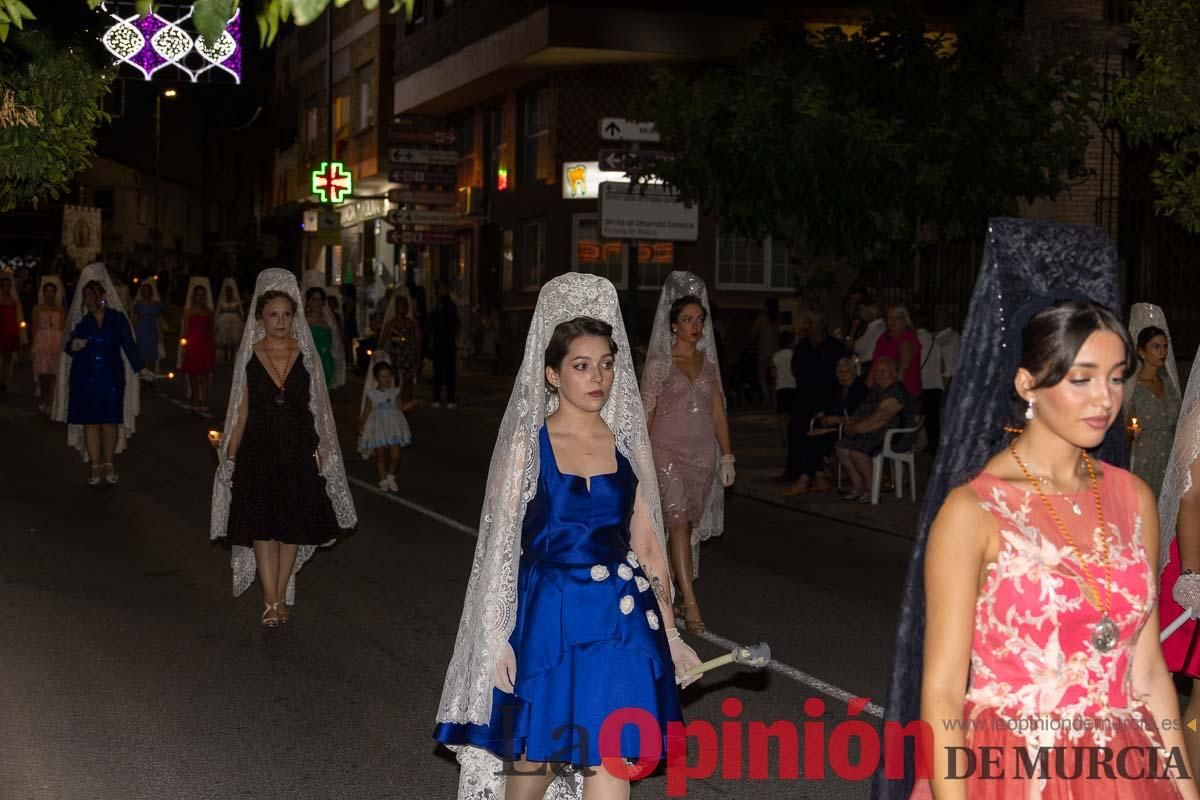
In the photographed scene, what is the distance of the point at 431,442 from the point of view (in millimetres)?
21516

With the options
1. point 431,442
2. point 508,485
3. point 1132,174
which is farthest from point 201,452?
point 508,485

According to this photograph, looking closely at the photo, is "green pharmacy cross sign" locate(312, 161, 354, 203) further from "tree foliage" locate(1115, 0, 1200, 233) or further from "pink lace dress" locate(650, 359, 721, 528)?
"pink lace dress" locate(650, 359, 721, 528)

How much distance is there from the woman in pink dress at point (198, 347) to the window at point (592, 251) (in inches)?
384

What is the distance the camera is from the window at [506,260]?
36.6 m

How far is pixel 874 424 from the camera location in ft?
50.9

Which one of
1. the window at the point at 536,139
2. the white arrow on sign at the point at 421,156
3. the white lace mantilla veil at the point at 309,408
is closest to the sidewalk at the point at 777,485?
the white lace mantilla veil at the point at 309,408

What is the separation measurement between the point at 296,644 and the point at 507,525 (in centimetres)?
429

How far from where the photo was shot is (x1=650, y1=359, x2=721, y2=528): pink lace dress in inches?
389

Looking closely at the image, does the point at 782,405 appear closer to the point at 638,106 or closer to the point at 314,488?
the point at 638,106

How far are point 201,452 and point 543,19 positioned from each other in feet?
48.9

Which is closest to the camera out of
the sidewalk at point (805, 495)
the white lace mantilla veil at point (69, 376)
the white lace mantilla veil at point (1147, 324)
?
the white lace mantilla veil at point (1147, 324)

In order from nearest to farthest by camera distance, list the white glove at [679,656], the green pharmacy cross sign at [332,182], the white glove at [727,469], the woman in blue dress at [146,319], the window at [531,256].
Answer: the white glove at [679,656]
the white glove at [727,469]
the woman in blue dress at [146,319]
the window at [531,256]
the green pharmacy cross sign at [332,182]

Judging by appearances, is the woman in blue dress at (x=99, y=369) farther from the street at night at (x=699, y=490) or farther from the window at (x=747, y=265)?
the window at (x=747, y=265)

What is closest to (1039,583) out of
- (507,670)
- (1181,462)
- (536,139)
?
(507,670)
